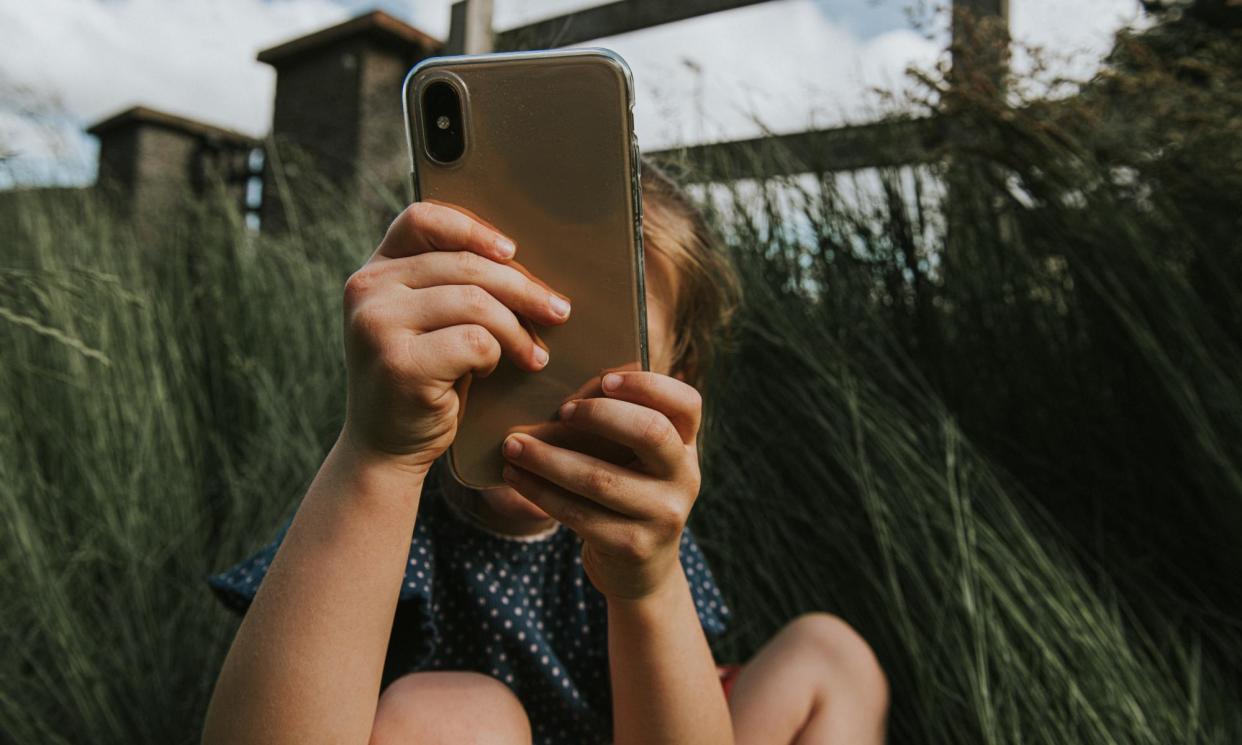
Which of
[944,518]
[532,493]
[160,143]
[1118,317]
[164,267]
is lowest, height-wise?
[944,518]

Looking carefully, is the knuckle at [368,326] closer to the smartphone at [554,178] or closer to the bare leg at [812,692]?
the smartphone at [554,178]

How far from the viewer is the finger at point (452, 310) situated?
0.56 m

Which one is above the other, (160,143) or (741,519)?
(160,143)

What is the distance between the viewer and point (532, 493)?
63 cm

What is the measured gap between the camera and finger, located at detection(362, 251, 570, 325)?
574mm

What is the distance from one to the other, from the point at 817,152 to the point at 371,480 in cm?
120

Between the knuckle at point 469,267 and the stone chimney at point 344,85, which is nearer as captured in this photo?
the knuckle at point 469,267

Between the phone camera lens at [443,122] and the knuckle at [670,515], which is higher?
the phone camera lens at [443,122]

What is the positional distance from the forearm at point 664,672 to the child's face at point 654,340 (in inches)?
7.5

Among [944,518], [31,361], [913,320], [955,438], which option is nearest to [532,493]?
[944,518]

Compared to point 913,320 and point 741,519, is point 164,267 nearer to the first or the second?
point 741,519

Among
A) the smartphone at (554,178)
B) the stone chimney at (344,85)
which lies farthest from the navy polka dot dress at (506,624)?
the stone chimney at (344,85)

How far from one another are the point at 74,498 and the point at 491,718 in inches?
40.0

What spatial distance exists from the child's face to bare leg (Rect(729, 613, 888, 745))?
315 millimetres
